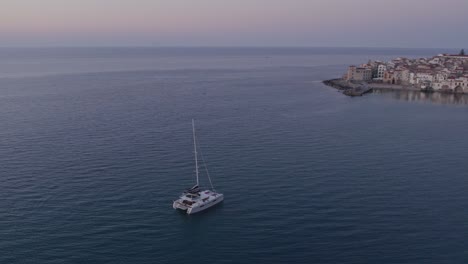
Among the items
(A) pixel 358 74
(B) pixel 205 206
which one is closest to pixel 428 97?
(A) pixel 358 74

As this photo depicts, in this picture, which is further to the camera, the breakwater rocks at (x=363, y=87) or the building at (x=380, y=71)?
the building at (x=380, y=71)

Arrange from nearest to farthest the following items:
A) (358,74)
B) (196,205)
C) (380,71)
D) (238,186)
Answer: (196,205) → (238,186) → (358,74) → (380,71)

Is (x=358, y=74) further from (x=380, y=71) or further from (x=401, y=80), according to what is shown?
(x=401, y=80)

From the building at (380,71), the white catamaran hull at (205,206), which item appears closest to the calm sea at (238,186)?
the white catamaran hull at (205,206)

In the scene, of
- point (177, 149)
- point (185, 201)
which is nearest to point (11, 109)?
point (177, 149)

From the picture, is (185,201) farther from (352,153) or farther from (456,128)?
(456,128)

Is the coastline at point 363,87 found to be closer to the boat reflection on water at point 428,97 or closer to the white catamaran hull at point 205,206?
the boat reflection on water at point 428,97
